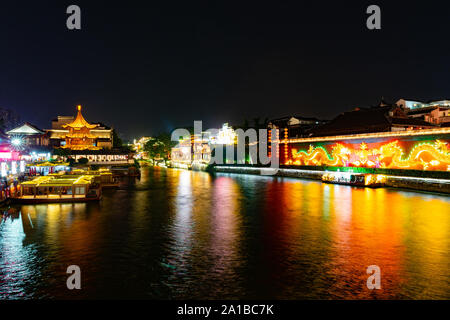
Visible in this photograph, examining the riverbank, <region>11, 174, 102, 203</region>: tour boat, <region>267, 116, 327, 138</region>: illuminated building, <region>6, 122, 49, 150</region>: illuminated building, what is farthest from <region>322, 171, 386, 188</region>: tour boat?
<region>6, 122, 49, 150</region>: illuminated building

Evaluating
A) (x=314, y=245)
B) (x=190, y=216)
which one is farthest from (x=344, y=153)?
(x=314, y=245)

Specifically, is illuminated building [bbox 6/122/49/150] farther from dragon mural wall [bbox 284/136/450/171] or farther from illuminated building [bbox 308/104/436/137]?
illuminated building [bbox 308/104/436/137]

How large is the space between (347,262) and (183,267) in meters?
6.23

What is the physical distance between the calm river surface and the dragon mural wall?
39.2ft

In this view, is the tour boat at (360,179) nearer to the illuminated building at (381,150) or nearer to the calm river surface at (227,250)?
the illuminated building at (381,150)

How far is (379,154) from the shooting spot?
44281 mm

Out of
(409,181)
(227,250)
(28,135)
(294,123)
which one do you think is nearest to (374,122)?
(409,181)

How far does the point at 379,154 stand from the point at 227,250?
3534 centimetres

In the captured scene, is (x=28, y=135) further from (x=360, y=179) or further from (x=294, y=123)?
(x=360, y=179)

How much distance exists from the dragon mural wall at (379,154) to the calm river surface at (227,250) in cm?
1194

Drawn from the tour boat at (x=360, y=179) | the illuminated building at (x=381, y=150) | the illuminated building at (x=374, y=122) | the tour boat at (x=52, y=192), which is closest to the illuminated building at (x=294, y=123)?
the illuminated building at (x=374, y=122)

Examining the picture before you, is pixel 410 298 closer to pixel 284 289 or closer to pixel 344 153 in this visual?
pixel 284 289

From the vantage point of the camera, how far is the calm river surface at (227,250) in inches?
431

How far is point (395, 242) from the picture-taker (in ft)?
53.2
